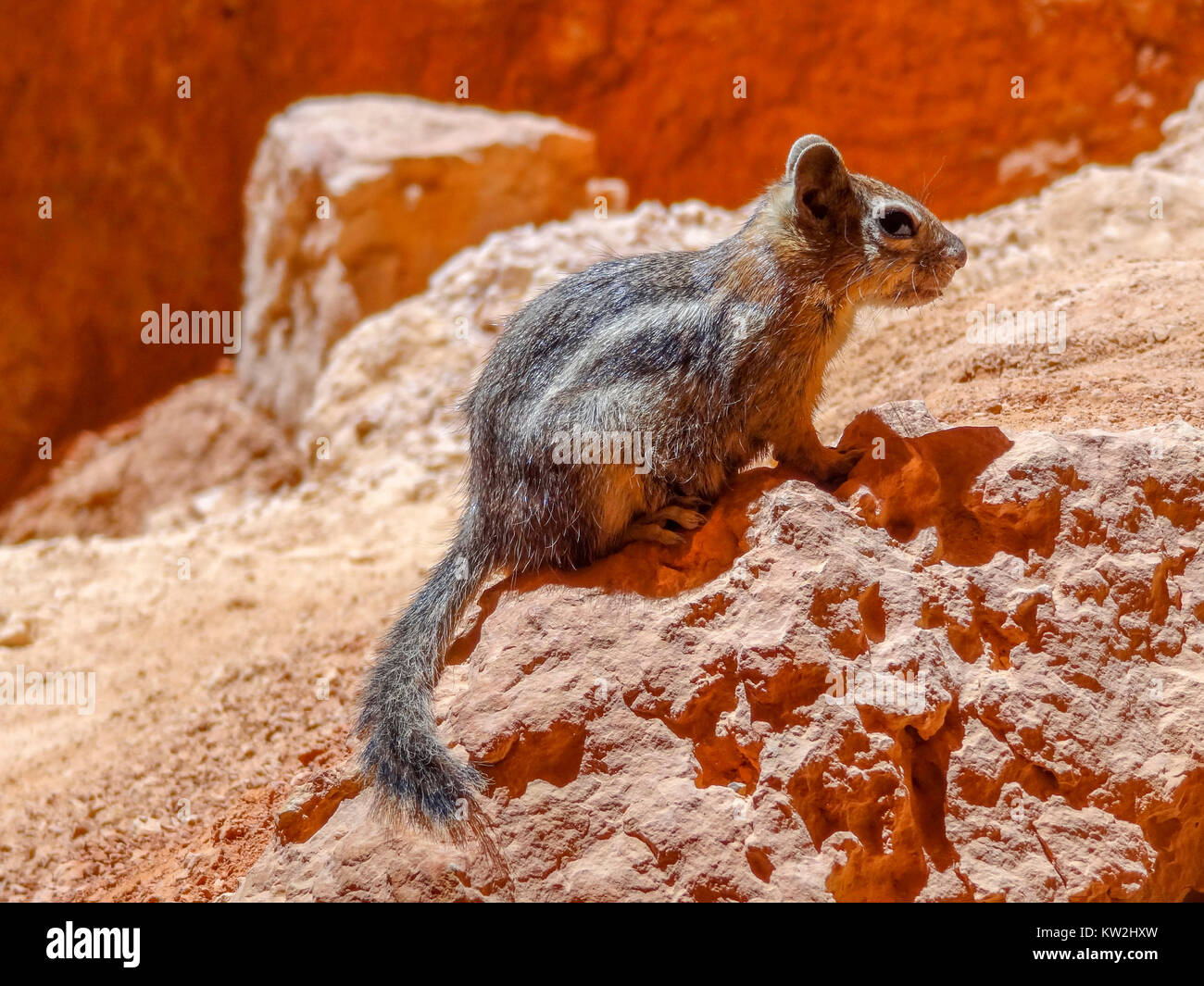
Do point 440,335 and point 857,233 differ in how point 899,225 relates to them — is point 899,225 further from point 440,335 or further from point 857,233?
point 440,335

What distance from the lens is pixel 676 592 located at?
164 inches

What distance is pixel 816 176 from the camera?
4.35 metres

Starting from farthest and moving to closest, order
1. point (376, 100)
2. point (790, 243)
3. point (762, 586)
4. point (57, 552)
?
point (376, 100)
point (57, 552)
point (790, 243)
point (762, 586)

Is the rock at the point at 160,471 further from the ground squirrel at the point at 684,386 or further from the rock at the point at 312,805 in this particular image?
the rock at the point at 312,805

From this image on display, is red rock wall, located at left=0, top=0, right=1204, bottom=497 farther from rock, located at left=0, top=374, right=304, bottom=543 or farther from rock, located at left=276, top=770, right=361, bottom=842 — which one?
rock, located at left=276, top=770, right=361, bottom=842

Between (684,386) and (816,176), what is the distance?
89 centimetres

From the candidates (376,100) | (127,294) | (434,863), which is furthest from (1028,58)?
(434,863)

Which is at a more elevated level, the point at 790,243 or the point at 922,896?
the point at 790,243

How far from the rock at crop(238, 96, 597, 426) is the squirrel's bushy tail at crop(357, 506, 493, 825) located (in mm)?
7656

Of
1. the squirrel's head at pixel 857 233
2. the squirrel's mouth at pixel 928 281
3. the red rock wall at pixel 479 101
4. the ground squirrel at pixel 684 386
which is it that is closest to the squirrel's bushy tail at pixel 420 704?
the ground squirrel at pixel 684 386

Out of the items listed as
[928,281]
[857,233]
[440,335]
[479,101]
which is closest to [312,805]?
[857,233]

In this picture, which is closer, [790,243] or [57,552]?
[790,243]

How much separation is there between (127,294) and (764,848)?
43.7 feet

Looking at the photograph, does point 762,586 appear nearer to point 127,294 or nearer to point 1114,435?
point 1114,435
